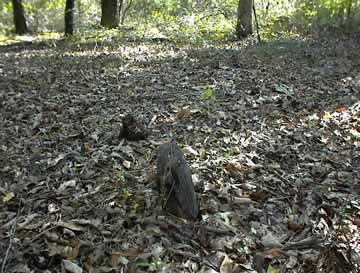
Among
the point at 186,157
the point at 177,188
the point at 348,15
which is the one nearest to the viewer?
the point at 177,188

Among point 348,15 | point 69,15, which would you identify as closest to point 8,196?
point 69,15

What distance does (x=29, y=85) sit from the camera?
589 centimetres

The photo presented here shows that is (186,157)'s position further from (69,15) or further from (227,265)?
(69,15)

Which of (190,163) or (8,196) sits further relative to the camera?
(190,163)

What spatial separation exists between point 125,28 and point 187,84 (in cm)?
609

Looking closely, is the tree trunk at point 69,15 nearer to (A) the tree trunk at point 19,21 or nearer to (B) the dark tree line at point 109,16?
(B) the dark tree line at point 109,16

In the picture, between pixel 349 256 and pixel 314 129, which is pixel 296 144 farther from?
pixel 349 256

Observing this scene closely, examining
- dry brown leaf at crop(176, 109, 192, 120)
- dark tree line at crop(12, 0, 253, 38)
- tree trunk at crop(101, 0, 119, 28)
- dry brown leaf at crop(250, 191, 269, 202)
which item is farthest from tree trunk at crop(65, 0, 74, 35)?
dry brown leaf at crop(250, 191, 269, 202)

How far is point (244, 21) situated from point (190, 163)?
764 cm

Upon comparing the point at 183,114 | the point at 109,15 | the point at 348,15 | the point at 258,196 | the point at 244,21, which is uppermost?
the point at 348,15

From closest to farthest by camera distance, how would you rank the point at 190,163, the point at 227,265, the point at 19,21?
1. the point at 227,265
2. the point at 190,163
3. the point at 19,21

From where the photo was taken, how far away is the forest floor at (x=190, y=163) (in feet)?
8.88

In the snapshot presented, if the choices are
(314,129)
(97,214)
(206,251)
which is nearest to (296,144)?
(314,129)

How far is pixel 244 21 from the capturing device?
10.3 metres
